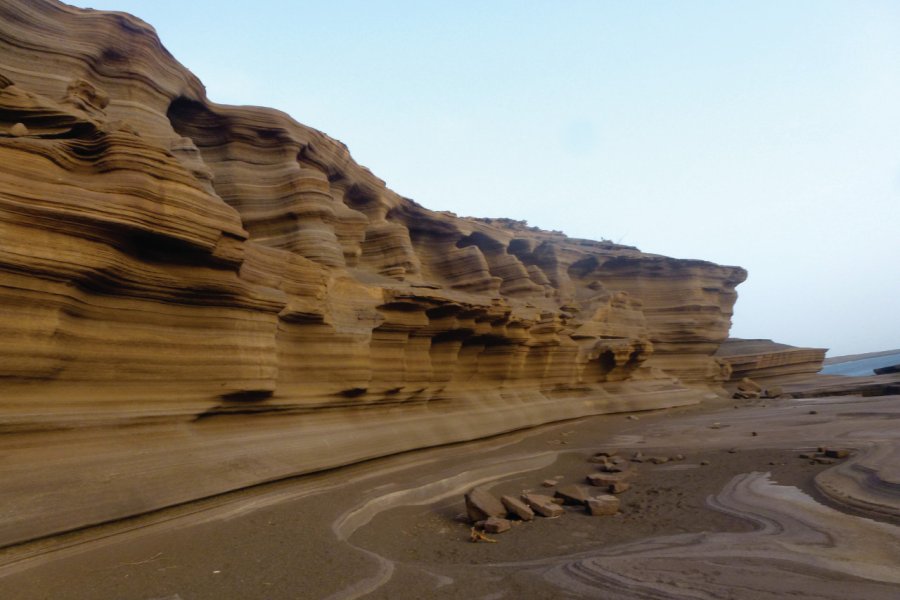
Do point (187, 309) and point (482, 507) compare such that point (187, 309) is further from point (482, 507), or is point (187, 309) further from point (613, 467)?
point (613, 467)

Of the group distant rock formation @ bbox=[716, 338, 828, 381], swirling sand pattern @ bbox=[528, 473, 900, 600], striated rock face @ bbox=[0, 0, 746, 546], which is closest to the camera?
swirling sand pattern @ bbox=[528, 473, 900, 600]

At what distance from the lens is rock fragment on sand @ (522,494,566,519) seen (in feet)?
20.2

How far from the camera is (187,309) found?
6.63 m

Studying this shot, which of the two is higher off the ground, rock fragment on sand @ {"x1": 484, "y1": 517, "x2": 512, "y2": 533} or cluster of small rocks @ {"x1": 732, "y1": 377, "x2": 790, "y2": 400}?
cluster of small rocks @ {"x1": 732, "y1": 377, "x2": 790, "y2": 400}

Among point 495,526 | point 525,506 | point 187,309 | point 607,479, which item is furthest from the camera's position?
point 607,479

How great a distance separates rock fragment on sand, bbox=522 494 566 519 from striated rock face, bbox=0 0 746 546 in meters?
3.07

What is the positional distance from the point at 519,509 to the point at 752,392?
870 inches

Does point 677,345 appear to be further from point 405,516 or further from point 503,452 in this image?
point 405,516

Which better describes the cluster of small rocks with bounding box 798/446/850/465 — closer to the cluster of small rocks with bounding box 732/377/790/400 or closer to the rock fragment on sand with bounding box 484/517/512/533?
the rock fragment on sand with bounding box 484/517/512/533

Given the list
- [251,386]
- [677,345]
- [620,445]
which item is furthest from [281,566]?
[677,345]

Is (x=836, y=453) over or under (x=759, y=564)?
over

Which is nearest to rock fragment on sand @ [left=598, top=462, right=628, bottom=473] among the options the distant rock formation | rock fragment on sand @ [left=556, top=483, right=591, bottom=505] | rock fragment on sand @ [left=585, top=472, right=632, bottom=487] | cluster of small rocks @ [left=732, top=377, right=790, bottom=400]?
rock fragment on sand @ [left=585, top=472, right=632, bottom=487]

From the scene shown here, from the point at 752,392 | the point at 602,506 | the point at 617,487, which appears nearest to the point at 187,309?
the point at 602,506

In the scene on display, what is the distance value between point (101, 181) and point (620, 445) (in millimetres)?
10250
